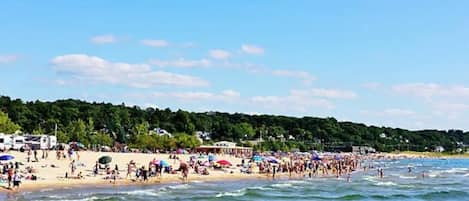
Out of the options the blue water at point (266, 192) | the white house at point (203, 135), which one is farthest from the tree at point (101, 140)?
the blue water at point (266, 192)

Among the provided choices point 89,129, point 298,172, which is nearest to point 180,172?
point 298,172

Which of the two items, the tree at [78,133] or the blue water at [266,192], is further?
the tree at [78,133]

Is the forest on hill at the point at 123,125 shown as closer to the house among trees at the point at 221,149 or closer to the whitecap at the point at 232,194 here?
the house among trees at the point at 221,149

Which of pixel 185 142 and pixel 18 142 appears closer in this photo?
pixel 18 142

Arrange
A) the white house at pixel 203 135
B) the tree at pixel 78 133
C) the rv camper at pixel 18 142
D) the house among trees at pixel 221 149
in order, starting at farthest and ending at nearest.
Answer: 1. the white house at pixel 203 135
2. the house among trees at pixel 221 149
3. the tree at pixel 78 133
4. the rv camper at pixel 18 142

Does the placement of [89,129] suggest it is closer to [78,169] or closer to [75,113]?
[75,113]

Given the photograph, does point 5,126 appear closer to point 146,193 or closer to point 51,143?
point 51,143

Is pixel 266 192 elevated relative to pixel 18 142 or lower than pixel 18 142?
lower

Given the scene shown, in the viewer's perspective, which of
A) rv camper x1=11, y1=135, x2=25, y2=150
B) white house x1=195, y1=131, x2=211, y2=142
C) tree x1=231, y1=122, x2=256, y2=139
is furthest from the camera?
tree x1=231, y1=122, x2=256, y2=139

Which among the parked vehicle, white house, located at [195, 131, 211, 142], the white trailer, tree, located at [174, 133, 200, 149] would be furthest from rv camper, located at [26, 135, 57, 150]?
white house, located at [195, 131, 211, 142]

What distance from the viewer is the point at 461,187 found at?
53.5 meters

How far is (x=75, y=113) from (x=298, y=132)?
83.9 metres

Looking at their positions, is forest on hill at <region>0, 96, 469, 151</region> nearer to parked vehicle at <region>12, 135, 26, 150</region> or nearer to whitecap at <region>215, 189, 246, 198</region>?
parked vehicle at <region>12, 135, 26, 150</region>

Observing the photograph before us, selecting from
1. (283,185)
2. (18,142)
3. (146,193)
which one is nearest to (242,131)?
(18,142)
